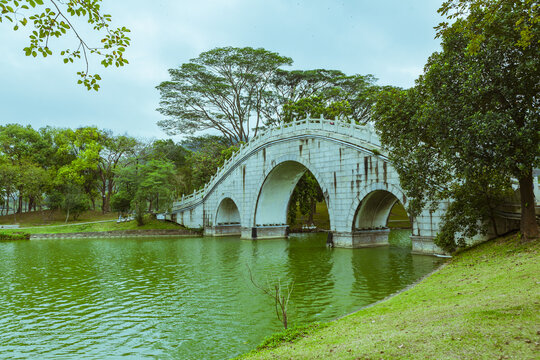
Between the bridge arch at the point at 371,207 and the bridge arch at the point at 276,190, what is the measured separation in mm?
6384

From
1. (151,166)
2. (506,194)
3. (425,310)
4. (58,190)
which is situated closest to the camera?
(425,310)

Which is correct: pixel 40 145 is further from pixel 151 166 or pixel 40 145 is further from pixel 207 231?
pixel 207 231

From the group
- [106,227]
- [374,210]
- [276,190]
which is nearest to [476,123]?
[374,210]

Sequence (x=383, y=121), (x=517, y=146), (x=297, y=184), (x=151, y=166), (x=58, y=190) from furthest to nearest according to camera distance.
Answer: (x=58, y=190) → (x=151, y=166) → (x=297, y=184) → (x=383, y=121) → (x=517, y=146)

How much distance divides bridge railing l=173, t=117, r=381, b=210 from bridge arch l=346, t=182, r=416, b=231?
2251 millimetres

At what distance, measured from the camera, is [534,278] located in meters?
7.11

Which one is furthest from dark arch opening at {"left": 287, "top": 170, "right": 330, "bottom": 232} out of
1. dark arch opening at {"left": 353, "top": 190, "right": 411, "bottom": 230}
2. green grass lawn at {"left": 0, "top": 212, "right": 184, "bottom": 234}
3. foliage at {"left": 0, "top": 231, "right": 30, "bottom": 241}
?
foliage at {"left": 0, "top": 231, "right": 30, "bottom": 241}

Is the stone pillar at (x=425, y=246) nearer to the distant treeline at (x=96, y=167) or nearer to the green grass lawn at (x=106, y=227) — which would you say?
the distant treeline at (x=96, y=167)

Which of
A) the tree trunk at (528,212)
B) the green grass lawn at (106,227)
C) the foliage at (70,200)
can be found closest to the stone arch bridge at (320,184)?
the green grass lawn at (106,227)

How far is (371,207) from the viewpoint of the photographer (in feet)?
68.3

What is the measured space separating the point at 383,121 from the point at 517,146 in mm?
5285

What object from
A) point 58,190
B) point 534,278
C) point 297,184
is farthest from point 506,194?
point 58,190

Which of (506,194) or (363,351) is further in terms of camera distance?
(506,194)

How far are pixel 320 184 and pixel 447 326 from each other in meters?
17.7
